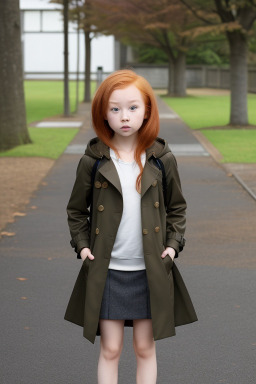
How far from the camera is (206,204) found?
10.9 meters

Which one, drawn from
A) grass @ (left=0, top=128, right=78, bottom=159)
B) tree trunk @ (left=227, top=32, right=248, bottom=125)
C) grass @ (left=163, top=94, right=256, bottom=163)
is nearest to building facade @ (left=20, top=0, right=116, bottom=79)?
grass @ (left=163, top=94, right=256, bottom=163)

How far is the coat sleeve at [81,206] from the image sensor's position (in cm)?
351

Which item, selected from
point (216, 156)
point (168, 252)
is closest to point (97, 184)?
point (168, 252)

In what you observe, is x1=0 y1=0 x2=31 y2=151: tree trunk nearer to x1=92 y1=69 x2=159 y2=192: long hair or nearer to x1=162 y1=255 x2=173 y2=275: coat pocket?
x1=92 y1=69 x2=159 y2=192: long hair

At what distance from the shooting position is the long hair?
11.3ft

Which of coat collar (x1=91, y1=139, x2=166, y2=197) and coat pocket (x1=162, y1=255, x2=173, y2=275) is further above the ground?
coat collar (x1=91, y1=139, x2=166, y2=197)

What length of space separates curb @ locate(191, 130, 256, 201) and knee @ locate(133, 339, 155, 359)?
787cm

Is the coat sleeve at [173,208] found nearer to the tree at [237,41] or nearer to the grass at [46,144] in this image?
the grass at [46,144]

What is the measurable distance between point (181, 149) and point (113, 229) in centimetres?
1522

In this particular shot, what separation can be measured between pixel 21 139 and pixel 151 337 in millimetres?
16461

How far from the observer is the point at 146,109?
3504 millimetres

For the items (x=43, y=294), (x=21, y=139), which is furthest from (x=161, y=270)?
(x=21, y=139)

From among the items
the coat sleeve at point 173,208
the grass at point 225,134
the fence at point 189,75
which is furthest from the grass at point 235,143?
the fence at point 189,75

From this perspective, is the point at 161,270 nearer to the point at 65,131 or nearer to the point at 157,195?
the point at 157,195
